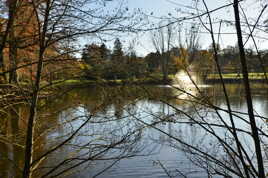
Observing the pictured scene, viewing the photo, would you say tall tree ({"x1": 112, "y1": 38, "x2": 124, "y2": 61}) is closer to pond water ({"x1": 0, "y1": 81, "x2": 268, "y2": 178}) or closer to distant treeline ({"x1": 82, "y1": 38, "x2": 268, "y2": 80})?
distant treeline ({"x1": 82, "y1": 38, "x2": 268, "y2": 80})

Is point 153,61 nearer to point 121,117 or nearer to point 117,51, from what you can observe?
point 117,51

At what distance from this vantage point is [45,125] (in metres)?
3.85

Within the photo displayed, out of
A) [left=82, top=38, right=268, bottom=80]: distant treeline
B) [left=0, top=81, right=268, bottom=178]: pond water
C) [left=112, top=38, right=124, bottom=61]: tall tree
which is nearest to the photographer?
[left=82, top=38, right=268, bottom=80]: distant treeline

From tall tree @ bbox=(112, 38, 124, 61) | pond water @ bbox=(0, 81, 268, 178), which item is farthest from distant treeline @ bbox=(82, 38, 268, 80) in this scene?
pond water @ bbox=(0, 81, 268, 178)

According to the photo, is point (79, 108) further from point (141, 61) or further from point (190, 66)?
point (190, 66)

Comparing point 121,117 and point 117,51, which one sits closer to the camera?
point 121,117

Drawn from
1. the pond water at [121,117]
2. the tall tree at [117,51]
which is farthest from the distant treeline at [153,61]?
the pond water at [121,117]

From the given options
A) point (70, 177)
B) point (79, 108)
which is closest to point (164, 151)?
point (70, 177)

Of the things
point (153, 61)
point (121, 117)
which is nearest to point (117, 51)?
point (153, 61)

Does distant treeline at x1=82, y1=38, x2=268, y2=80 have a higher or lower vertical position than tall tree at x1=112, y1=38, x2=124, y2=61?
lower

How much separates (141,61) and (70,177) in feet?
19.4

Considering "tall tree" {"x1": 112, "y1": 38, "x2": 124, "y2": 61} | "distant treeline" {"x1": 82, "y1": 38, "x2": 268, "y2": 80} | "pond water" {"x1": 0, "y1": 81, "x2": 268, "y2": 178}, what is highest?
"tall tree" {"x1": 112, "y1": 38, "x2": 124, "y2": 61}

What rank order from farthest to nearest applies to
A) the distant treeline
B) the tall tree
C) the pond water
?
1. the tall tree
2. the pond water
3. the distant treeline

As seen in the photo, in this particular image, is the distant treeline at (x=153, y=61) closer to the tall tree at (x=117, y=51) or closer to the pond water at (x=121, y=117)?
the tall tree at (x=117, y=51)
